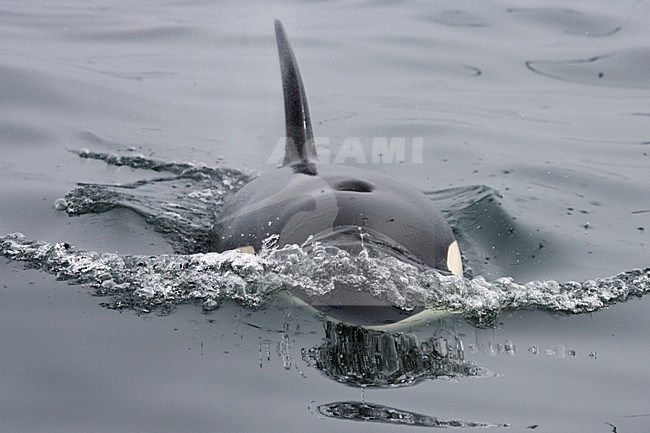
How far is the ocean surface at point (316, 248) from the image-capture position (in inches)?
189

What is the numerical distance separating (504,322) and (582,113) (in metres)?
6.96

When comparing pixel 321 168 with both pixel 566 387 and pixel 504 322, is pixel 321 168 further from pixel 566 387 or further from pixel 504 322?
pixel 566 387

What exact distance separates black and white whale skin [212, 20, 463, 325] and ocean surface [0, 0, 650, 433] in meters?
0.14

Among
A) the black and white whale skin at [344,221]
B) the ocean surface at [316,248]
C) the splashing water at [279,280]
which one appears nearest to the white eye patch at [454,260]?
the black and white whale skin at [344,221]

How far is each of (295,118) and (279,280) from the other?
93.3 inches

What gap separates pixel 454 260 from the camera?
6.21m

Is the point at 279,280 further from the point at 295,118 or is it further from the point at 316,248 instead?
the point at 295,118

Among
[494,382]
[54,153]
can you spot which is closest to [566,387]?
[494,382]

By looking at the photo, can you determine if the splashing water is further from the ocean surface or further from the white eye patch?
the white eye patch

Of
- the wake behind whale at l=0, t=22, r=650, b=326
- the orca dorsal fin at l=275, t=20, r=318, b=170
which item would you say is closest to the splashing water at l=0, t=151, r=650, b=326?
the wake behind whale at l=0, t=22, r=650, b=326

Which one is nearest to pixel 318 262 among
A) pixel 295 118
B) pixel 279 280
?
pixel 279 280

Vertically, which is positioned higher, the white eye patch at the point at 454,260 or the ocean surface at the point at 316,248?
the white eye patch at the point at 454,260

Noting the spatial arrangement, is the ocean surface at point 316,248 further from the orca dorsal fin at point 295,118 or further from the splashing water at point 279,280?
the orca dorsal fin at point 295,118

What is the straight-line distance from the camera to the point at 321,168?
6.92 meters
